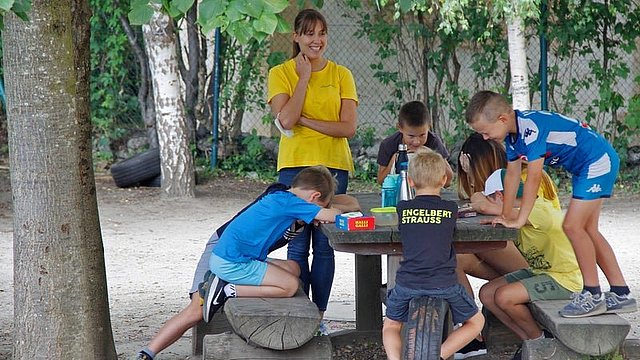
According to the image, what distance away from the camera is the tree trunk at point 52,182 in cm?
455

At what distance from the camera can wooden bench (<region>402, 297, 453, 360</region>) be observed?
420 cm

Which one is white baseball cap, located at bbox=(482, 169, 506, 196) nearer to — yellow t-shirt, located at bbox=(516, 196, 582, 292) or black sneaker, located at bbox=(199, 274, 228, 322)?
yellow t-shirt, located at bbox=(516, 196, 582, 292)

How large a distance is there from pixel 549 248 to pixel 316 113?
4.78 feet

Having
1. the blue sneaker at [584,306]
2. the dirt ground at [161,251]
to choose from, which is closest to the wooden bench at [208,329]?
the dirt ground at [161,251]

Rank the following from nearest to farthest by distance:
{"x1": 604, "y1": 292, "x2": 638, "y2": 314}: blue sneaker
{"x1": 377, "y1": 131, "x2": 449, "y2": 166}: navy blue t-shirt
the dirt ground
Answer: {"x1": 604, "y1": 292, "x2": 638, "y2": 314}: blue sneaker, {"x1": 377, "y1": 131, "x2": 449, "y2": 166}: navy blue t-shirt, the dirt ground

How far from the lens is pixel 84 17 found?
478cm

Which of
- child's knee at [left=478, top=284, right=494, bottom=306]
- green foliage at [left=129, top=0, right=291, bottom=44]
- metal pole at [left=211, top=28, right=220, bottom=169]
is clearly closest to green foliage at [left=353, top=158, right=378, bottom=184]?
metal pole at [left=211, top=28, right=220, bottom=169]

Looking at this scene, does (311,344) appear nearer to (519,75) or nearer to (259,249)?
(259,249)

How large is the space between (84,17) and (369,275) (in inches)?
80.9

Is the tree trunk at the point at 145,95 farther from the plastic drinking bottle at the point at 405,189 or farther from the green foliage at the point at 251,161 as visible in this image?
the plastic drinking bottle at the point at 405,189

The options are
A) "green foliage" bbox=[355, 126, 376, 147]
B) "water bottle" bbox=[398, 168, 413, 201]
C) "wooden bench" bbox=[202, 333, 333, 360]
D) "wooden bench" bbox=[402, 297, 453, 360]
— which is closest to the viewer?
A: "wooden bench" bbox=[402, 297, 453, 360]

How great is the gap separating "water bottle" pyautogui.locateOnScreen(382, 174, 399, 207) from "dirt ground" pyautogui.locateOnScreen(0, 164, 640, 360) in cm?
96

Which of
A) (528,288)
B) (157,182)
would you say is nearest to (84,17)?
(528,288)

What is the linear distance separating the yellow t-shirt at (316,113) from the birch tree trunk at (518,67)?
644 cm
